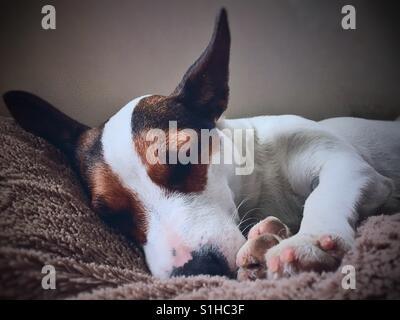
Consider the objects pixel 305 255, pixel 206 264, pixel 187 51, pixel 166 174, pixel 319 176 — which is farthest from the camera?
pixel 187 51

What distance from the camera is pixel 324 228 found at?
3.01ft

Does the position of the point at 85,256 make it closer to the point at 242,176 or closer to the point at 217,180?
the point at 217,180

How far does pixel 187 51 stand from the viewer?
55.5 inches

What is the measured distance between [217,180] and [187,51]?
0.49m

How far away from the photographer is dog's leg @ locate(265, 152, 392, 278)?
0.85 m

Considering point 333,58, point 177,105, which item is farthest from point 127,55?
point 333,58

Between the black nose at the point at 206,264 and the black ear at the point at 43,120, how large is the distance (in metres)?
0.55

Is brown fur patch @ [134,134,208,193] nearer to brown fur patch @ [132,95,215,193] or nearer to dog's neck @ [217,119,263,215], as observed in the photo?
brown fur patch @ [132,95,215,193]

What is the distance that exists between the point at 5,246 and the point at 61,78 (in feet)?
2.09

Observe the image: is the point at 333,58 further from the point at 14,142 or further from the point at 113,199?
the point at 14,142

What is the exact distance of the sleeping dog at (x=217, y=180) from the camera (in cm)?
97
